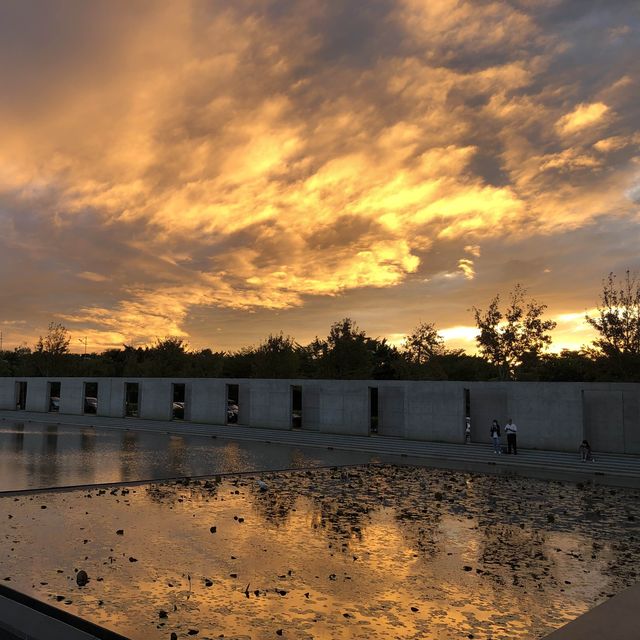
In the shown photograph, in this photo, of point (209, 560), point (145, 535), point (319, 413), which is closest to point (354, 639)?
point (209, 560)

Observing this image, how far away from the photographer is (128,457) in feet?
66.6

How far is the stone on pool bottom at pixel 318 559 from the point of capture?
5863 mm

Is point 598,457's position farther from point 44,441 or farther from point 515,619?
point 44,441

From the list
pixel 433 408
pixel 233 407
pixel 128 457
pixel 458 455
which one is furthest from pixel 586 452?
pixel 233 407

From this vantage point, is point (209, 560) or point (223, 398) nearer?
point (209, 560)

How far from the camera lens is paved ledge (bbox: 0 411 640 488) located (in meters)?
18.8

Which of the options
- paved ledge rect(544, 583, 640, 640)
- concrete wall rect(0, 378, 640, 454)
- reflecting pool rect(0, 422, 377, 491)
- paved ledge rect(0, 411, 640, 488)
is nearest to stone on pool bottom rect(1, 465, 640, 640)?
paved ledge rect(544, 583, 640, 640)

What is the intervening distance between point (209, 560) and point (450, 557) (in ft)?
11.8

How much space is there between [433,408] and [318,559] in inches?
833

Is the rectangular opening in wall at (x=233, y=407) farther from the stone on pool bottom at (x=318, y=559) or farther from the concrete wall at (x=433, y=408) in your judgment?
the stone on pool bottom at (x=318, y=559)

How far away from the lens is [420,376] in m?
49.8

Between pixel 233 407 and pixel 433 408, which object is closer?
pixel 433 408

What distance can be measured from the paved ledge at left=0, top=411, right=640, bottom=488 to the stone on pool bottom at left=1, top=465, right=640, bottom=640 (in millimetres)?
5432

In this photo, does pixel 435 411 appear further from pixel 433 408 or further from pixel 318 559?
pixel 318 559
